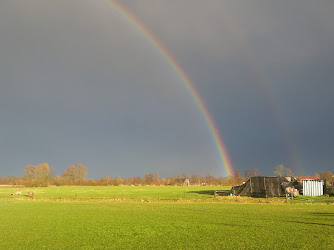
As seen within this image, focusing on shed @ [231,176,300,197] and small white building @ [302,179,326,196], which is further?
small white building @ [302,179,326,196]

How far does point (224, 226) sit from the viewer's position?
2206cm

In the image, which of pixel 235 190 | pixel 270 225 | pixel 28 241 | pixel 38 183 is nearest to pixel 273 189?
pixel 235 190

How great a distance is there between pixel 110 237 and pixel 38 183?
147 meters

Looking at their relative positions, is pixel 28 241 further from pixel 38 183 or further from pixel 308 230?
pixel 38 183

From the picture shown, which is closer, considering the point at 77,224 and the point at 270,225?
the point at 270,225

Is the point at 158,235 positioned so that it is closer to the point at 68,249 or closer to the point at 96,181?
the point at 68,249

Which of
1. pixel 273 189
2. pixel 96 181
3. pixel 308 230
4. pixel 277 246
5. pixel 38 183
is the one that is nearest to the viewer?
pixel 277 246

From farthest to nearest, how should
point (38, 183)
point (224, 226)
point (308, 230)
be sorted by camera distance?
1. point (38, 183)
2. point (224, 226)
3. point (308, 230)

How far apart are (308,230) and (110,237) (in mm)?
11853

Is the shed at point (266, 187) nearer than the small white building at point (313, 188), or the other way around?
the shed at point (266, 187)

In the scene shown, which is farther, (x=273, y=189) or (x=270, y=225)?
(x=273, y=189)

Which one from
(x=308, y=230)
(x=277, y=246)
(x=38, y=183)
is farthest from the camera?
(x=38, y=183)

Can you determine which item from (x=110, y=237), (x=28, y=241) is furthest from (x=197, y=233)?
(x=28, y=241)

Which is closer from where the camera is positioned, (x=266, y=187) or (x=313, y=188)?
(x=266, y=187)
